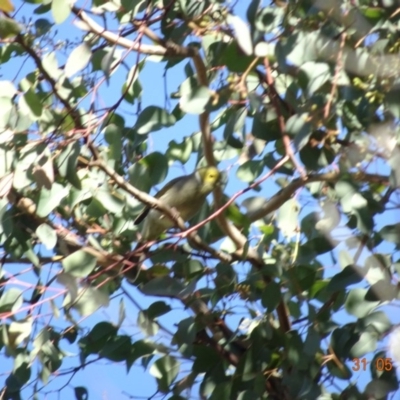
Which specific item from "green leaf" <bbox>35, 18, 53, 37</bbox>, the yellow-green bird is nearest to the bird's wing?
the yellow-green bird

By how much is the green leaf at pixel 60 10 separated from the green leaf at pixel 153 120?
0.71ft

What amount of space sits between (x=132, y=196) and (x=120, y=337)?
0.26 meters

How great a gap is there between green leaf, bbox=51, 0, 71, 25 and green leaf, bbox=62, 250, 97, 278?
372mm

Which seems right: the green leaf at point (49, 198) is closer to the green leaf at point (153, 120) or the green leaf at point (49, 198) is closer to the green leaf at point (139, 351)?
the green leaf at point (153, 120)

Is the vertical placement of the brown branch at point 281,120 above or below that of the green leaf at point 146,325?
above

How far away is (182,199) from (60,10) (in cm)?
72

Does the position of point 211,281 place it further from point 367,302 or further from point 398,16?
point 398,16

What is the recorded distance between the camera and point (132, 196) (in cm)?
A: 133

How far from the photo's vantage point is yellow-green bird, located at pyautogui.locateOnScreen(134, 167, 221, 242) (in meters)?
1.50

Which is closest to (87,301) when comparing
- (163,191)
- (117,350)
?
(117,350)

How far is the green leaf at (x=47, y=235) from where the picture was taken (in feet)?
4.30

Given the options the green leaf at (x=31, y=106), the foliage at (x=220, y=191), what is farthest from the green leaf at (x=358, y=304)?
the green leaf at (x=31, y=106)

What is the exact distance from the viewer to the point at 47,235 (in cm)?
133

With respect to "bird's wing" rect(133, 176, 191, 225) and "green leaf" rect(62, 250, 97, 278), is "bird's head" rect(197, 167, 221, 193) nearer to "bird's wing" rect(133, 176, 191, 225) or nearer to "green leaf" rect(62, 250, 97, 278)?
"bird's wing" rect(133, 176, 191, 225)
